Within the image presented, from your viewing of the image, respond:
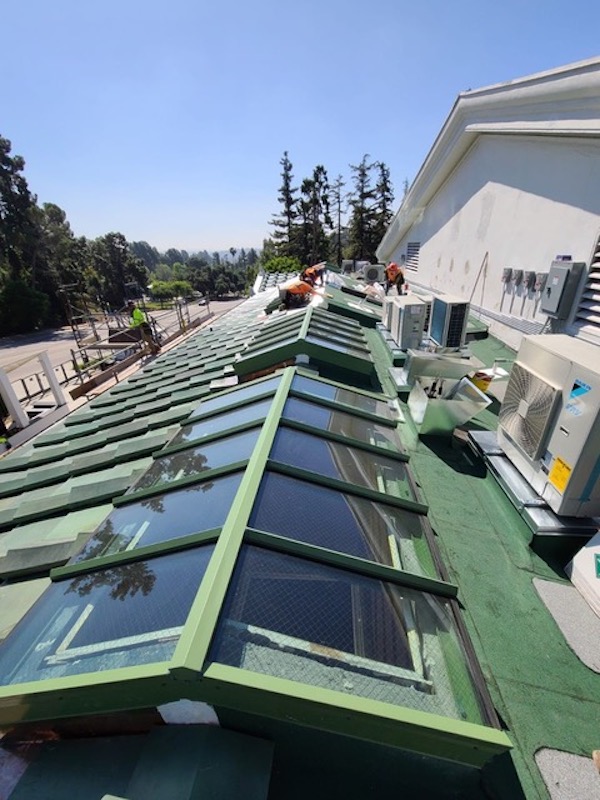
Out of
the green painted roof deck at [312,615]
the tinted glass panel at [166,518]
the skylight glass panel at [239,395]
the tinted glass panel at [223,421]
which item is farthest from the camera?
the skylight glass panel at [239,395]

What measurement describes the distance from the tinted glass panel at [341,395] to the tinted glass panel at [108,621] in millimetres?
3199

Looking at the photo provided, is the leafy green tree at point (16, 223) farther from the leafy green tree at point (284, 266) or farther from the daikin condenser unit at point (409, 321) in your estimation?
the daikin condenser unit at point (409, 321)

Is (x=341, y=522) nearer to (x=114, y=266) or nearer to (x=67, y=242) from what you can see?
(x=67, y=242)

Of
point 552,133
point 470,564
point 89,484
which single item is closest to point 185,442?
point 89,484

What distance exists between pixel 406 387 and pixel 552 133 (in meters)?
8.29

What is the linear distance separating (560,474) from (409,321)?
18.5 ft

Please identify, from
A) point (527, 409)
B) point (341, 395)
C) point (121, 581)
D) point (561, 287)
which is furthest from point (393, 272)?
point (121, 581)

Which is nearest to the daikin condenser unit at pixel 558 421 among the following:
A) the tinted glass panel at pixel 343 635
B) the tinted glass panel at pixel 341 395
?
the tinted glass panel at pixel 341 395

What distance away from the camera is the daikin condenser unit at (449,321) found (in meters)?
9.29

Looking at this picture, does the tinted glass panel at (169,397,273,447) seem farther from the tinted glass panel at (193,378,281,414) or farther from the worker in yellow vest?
the worker in yellow vest

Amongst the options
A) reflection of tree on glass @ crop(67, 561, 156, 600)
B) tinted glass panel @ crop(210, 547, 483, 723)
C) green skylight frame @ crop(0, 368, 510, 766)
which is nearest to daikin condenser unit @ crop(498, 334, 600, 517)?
tinted glass panel @ crop(210, 547, 483, 723)

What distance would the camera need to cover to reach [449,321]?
9.40 m

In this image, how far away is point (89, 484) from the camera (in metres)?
5.45

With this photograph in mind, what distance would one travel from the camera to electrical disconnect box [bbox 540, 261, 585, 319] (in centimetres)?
880
